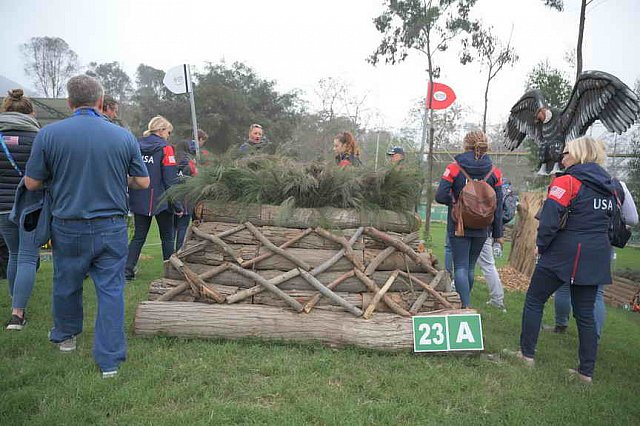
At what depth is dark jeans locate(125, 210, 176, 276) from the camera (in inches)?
211

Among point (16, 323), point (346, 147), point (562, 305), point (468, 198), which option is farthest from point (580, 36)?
point (16, 323)

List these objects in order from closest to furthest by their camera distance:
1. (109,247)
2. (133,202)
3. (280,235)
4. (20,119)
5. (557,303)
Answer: (109,247) → (20,119) → (280,235) → (557,303) → (133,202)

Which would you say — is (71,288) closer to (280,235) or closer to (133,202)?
(280,235)

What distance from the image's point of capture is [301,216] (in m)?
4.08

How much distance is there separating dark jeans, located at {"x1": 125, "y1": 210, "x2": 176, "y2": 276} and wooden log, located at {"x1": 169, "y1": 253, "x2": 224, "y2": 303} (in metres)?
1.78

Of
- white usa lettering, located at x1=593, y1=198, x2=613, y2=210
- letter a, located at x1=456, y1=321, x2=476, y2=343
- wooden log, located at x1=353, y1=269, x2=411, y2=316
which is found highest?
white usa lettering, located at x1=593, y1=198, x2=613, y2=210

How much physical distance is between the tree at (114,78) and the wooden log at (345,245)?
177 ft

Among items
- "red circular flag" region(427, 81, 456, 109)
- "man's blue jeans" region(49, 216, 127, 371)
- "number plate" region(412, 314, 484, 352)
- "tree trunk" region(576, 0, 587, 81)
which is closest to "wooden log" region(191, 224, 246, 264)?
"man's blue jeans" region(49, 216, 127, 371)

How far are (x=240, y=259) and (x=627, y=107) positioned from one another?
420 centimetres

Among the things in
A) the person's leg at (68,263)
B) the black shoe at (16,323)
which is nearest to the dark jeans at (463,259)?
the person's leg at (68,263)

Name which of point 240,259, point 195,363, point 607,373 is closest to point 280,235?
point 240,259

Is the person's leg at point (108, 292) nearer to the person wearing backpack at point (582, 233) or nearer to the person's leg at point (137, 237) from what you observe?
the person's leg at point (137, 237)

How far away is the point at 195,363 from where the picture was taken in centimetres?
313

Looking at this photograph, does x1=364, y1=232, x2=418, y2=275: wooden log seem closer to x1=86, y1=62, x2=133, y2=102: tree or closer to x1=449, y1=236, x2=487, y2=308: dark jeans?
x1=449, y1=236, x2=487, y2=308: dark jeans
